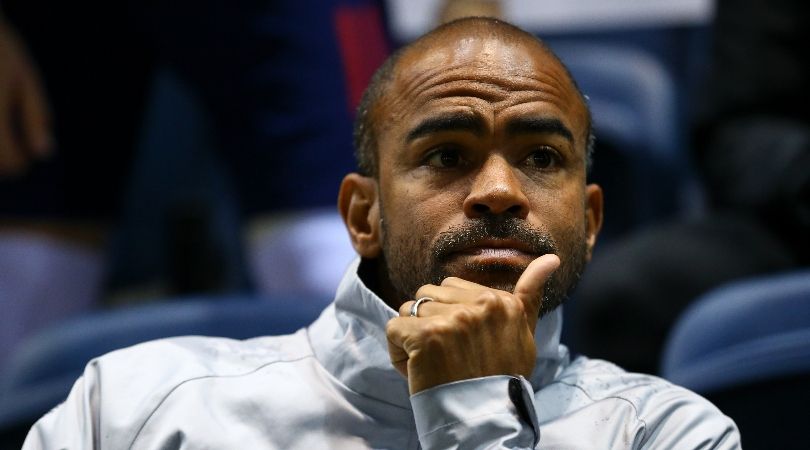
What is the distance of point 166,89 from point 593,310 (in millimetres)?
1494

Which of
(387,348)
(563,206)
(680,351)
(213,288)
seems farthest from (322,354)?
(213,288)

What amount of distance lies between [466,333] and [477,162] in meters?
0.25

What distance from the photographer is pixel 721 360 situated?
72.9 inches

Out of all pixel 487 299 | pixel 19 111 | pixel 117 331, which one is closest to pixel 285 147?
pixel 19 111

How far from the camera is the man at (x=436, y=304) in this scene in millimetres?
1465

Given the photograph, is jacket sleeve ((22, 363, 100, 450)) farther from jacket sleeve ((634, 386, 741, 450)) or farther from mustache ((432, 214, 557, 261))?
jacket sleeve ((634, 386, 741, 450))

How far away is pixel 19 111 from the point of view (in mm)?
2537

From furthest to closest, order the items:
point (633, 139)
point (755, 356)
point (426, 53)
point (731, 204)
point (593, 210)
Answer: point (633, 139) → point (731, 204) → point (755, 356) → point (593, 210) → point (426, 53)

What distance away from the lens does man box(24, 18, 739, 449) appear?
1.46 metres

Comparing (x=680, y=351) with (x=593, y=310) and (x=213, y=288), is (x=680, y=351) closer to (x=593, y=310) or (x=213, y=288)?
(x=593, y=310)

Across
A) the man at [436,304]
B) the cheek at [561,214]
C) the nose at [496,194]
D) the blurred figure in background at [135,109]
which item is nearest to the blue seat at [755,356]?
the man at [436,304]

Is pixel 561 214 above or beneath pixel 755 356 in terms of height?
above

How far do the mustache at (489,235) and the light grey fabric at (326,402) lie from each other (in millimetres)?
97

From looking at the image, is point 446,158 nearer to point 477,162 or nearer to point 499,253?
point 477,162
